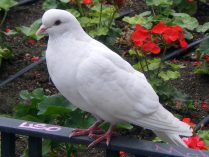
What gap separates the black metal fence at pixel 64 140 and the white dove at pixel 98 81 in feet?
0.20

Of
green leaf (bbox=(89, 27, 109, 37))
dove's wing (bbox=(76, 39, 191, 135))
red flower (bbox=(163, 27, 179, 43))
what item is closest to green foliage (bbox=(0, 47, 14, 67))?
green leaf (bbox=(89, 27, 109, 37))

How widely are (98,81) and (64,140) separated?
26 cm

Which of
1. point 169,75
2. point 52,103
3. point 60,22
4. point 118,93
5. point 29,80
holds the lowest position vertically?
point 29,80

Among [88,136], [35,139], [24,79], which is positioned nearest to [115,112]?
[88,136]

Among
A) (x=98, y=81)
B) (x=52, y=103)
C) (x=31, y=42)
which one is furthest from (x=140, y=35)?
(x=31, y=42)

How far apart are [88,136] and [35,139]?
234 mm

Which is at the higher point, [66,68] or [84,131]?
[66,68]

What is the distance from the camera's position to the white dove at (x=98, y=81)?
8.57 ft

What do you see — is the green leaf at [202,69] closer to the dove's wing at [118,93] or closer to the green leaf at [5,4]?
the green leaf at [5,4]

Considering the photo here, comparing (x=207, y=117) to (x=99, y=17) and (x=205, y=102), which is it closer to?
(x=205, y=102)

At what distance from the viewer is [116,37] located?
476cm

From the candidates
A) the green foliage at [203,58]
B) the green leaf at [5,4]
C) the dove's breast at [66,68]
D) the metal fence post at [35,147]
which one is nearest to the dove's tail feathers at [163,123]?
the dove's breast at [66,68]

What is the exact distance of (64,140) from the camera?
2.51m

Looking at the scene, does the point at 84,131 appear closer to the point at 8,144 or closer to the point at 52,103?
the point at 8,144
